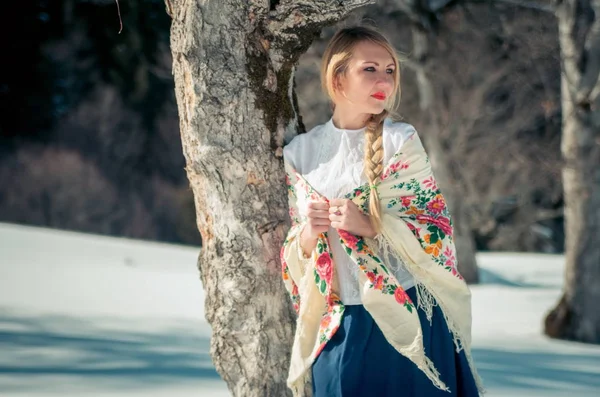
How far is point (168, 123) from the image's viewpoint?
21.5 metres

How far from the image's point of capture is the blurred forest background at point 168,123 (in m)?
12.0

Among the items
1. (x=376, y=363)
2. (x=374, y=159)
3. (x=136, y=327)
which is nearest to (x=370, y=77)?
(x=374, y=159)

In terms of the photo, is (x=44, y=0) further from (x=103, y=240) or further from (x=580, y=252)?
(x=580, y=252)

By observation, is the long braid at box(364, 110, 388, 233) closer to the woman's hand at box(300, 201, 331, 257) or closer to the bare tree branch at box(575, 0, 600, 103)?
the woman's hand at box(300, 201, 331, 257)


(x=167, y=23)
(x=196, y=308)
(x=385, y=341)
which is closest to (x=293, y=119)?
(x=385, y=341)

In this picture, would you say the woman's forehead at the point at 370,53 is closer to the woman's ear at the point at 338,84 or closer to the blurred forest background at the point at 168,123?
the woman's ear at the point at 338,84

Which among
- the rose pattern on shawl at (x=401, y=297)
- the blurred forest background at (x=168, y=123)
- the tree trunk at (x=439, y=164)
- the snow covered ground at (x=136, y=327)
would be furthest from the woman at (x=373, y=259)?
the tree trunk at (x=439, y=164)

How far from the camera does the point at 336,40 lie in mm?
2635

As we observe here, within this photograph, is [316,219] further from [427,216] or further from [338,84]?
[338,84]

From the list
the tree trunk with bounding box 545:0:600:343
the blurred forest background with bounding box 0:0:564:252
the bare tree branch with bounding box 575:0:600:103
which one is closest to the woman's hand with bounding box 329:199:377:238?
the tree trunk with bounding box 545:0:600:343

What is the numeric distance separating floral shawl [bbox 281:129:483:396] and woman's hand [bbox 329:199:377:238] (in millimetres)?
44

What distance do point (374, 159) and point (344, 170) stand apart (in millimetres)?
106

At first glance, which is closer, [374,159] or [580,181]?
[374,159]

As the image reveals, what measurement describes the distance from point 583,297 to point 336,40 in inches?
201
